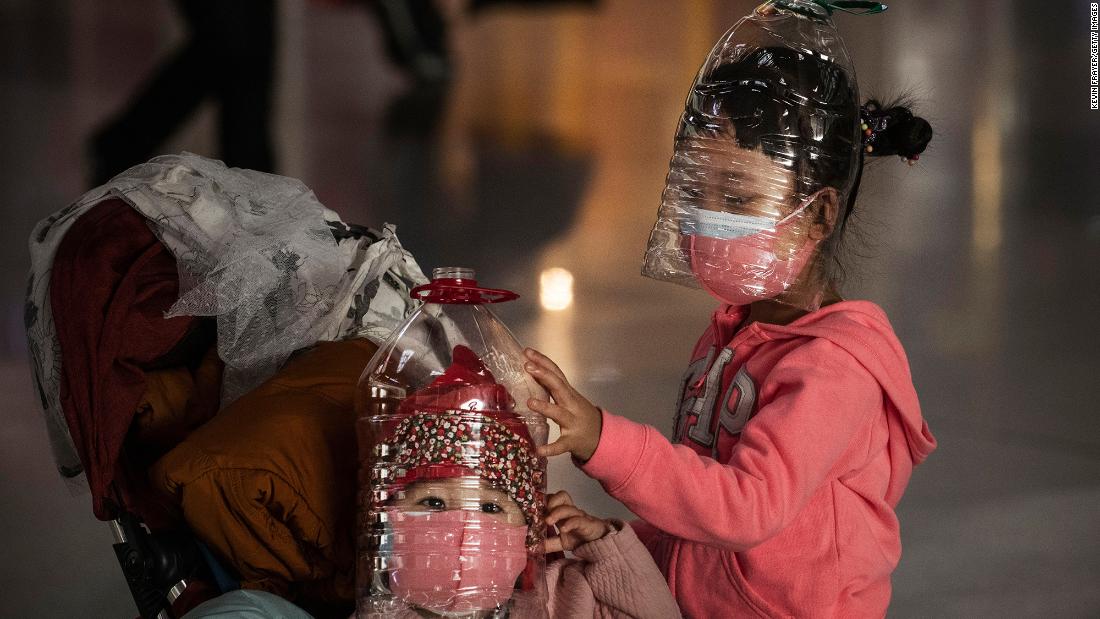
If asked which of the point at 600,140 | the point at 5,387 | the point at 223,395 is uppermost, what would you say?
the point at 223,395

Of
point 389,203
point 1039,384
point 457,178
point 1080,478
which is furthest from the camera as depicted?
point 457,178

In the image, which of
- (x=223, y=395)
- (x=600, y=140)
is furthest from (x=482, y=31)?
(x=223, y=395)

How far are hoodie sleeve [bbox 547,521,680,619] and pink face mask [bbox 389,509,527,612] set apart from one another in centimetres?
23

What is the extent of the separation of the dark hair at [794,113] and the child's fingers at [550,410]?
52 cm

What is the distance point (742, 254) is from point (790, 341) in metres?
0.17

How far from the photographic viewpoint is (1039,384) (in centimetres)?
444

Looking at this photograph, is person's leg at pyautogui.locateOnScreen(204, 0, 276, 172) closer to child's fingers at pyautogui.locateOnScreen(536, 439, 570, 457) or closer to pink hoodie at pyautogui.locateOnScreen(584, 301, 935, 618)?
pink hoodie at pyautogui.locateOnScreen(584, 301, 935, 618)

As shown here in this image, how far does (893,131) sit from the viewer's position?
6.14ft

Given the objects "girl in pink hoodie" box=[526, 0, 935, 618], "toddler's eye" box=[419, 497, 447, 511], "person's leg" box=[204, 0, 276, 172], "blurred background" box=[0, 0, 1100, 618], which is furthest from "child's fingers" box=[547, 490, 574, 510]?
"person's leg" box=[204, 0, 276, 172]

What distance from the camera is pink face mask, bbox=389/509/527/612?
145 cm

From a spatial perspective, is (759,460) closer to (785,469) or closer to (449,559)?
(785,469)

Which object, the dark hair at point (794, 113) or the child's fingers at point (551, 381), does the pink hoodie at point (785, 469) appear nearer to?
the child's fingers at point (551, 381)

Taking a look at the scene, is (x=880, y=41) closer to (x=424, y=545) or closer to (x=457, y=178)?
(x=457, y=178)

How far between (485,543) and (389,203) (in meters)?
4.29
